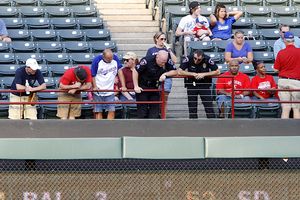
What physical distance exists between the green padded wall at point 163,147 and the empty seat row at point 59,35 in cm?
469

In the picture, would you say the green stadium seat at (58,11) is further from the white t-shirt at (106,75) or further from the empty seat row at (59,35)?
the white t-shirt at (106,75)

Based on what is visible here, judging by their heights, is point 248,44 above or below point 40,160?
above

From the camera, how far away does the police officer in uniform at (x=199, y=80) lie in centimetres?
1498

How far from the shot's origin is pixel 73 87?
1462cm

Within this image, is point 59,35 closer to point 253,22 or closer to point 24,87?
point 24,87

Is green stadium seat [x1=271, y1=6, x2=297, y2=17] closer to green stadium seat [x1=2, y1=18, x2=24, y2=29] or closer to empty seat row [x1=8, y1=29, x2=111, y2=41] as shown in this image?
empty seat row [x1=8, y1=29, x2=111, y2=41]

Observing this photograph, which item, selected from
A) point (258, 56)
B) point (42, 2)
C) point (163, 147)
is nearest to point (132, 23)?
point (42, 2)

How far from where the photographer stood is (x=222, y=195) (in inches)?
556

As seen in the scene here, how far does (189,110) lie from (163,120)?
75cm

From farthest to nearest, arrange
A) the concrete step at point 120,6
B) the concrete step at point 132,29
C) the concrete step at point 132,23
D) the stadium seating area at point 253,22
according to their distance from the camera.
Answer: the concrete step at point 120,6 → the concrete step at point 132,23 → the concrete step at point 132,29 → the stadium seating area at point 253,22

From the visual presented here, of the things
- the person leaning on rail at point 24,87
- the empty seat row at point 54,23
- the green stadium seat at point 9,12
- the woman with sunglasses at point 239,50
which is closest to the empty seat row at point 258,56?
the woman with sunglasses at point 239,50

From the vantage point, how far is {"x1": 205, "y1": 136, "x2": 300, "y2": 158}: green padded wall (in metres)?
13.9

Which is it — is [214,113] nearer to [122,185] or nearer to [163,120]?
[163,120]

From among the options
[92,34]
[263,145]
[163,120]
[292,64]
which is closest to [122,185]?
[163,120]
